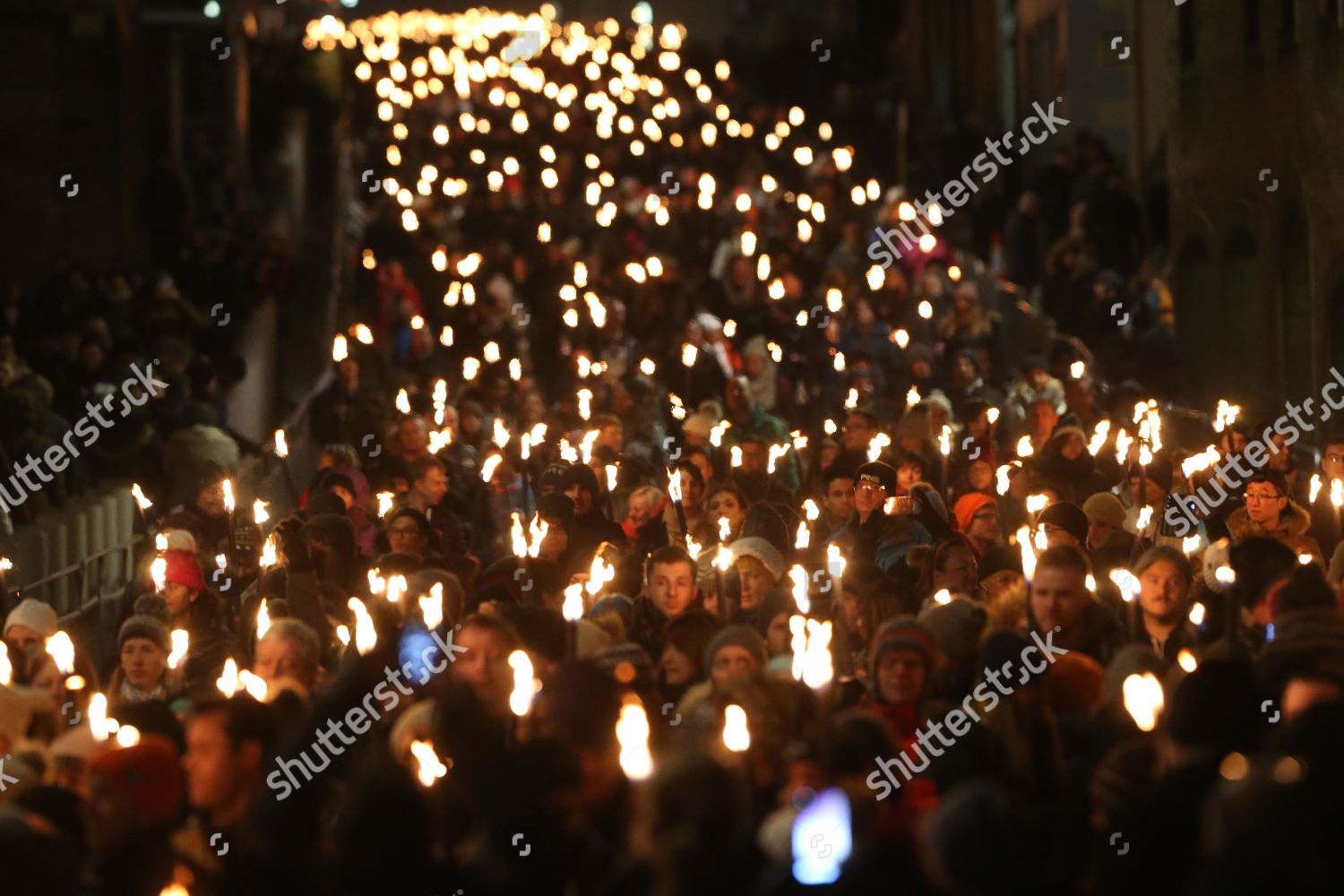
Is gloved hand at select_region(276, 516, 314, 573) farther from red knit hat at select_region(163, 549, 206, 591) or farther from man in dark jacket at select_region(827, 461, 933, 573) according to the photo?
man in dark jacket at select_region(827, 461, 933, 573)

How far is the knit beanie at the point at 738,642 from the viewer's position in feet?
33.0

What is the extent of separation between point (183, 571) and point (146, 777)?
519 cm

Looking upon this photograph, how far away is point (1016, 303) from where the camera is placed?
94.3 ft

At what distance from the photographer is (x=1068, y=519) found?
1328 centimetres

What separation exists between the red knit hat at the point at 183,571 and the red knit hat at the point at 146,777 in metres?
4.86

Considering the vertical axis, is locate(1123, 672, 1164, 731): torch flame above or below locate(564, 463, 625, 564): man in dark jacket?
below

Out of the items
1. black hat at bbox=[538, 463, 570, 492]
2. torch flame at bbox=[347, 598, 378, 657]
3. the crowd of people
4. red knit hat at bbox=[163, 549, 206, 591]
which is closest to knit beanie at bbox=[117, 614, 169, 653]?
the crowd of people

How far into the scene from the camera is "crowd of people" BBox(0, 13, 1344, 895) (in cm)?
725

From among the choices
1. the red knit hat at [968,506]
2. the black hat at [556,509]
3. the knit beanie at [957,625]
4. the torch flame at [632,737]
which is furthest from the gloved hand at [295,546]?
the torch flame at [632,737]

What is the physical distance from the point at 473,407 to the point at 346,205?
17.6 m

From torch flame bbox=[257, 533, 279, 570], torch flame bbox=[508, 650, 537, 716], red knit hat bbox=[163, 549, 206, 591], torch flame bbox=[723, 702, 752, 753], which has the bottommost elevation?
torch flame bbox=[723, 702, 752, 753]

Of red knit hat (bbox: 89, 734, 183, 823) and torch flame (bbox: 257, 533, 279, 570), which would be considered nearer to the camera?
red knit hat (bbox: 89, 734, 183, 823)

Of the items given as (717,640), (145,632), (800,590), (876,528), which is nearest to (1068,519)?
(876,528)

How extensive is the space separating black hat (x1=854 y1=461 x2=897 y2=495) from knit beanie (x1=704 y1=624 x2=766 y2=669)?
15.1 ft
